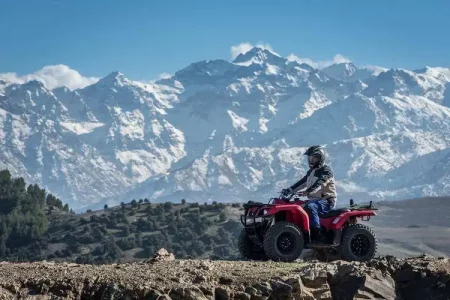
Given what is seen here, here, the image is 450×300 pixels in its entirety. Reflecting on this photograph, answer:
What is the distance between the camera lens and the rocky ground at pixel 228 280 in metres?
13.1

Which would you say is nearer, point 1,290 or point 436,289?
point 1,290

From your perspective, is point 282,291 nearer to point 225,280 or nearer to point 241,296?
point 241,296

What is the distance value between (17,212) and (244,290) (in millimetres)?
80766

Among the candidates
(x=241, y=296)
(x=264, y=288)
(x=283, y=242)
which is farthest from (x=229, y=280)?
(x=283, y=242)

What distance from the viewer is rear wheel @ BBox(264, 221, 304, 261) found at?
17.7m

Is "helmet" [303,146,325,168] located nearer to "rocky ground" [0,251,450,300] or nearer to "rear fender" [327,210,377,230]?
"rear fender" [327,210,377,230]

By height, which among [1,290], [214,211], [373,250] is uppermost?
[214,211]

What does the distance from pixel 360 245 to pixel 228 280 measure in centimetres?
532

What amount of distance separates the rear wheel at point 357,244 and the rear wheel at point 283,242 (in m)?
0.99

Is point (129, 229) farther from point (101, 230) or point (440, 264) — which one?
point (440, 264)

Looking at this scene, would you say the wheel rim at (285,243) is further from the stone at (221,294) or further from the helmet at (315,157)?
the stone at (221,294)

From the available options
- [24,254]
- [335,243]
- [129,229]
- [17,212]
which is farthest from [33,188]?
[335,243]

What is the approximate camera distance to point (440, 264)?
51.6ft

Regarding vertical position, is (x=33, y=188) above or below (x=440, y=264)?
above
